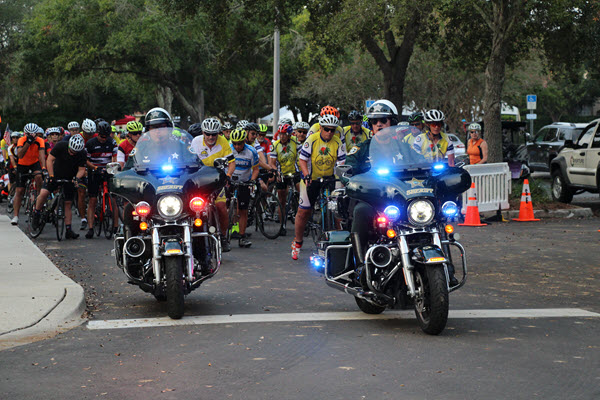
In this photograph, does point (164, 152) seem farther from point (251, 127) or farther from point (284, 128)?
point (284, 128)

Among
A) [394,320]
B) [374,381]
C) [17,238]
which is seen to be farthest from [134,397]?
[17,238]

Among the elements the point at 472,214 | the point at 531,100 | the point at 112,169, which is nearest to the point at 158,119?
the point at 112,169

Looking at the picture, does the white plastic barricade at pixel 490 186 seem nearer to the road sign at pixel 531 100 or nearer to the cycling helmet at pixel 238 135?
the cycling helmet at pixel 238 135

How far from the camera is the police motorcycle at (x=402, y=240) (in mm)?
7141

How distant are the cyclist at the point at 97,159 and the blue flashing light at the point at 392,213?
9.32 metres

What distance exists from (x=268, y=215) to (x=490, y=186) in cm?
529

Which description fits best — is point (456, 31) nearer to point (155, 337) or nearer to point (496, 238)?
point (496, 238)

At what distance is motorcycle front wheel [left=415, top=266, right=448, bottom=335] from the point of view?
274 inches

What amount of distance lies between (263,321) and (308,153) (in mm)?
4077

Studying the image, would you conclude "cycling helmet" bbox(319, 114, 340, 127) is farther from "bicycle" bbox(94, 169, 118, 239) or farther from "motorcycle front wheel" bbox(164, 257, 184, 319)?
"bicycle" bbox(94, 169, 118, 239)

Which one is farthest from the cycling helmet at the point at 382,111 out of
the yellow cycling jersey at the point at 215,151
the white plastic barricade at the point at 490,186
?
the white plastic barricade at the point at 490,186

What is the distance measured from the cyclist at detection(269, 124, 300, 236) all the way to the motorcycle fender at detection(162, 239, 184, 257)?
8417 mm

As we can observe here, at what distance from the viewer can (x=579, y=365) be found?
6238 mm

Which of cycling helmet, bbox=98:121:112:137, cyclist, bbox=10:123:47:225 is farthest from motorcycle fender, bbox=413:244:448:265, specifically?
Result: cyclist, bbox=10:123:47:225
